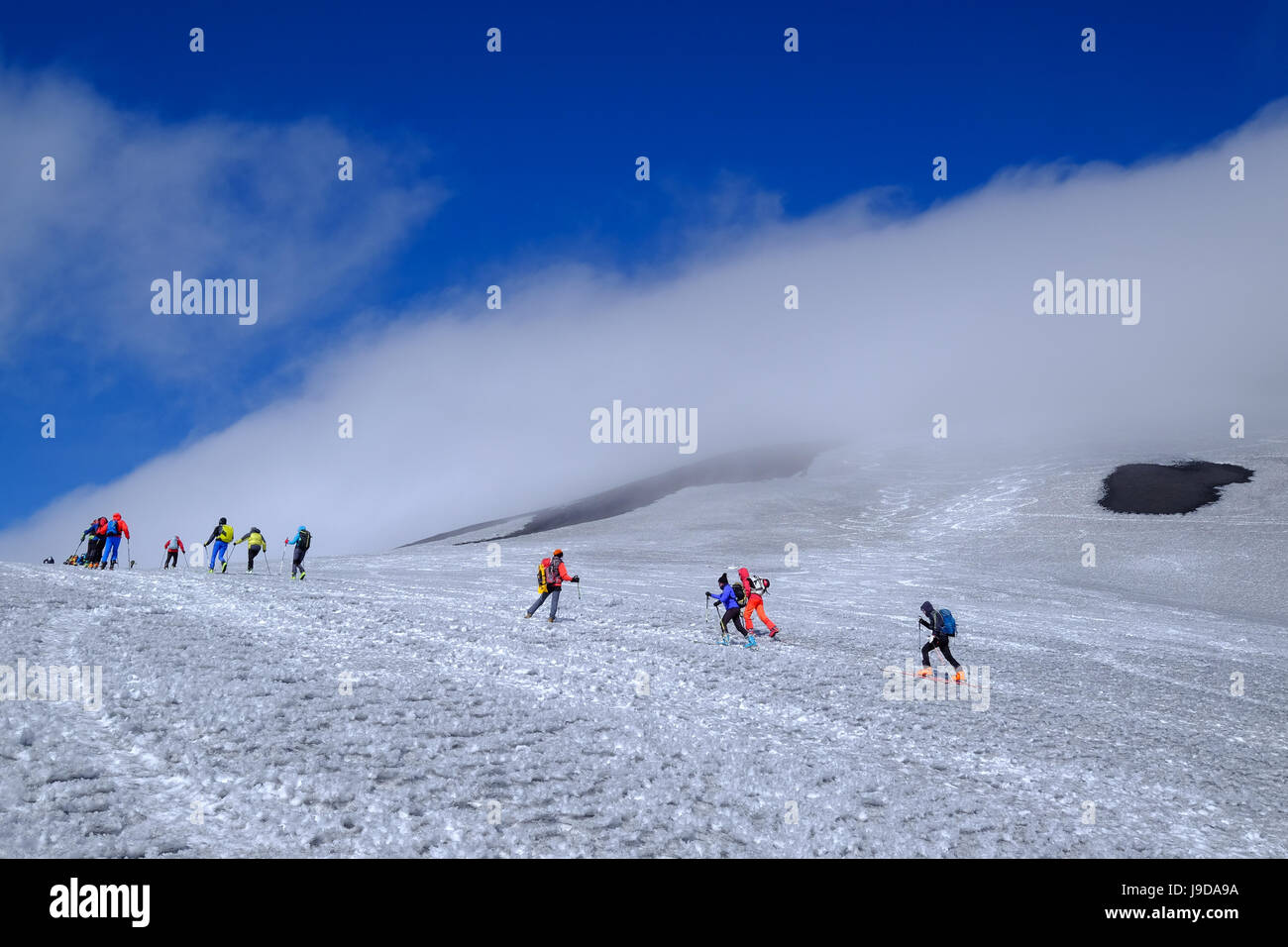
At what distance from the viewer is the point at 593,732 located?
12719 mm

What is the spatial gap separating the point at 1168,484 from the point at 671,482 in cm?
6464

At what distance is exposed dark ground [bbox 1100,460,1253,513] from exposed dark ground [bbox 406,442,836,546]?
43568 millimetres

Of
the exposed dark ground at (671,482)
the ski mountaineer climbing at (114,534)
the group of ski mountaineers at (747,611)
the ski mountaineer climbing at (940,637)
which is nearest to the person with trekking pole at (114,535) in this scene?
the ski mountaineer climbing at (114,534)

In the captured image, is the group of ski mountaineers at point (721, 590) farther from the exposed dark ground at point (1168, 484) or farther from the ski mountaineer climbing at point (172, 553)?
the exposed dark ground at point (1168, 484)

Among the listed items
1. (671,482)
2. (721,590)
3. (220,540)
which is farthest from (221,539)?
(671,482)

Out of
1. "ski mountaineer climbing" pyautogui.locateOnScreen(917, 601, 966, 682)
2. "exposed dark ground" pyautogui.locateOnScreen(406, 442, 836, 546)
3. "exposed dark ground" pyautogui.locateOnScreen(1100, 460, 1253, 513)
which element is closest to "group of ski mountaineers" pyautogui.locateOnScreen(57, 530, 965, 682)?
"ski mountaineer climbing" pyautogui.locateOnScreen(917, 601, 966, 682)

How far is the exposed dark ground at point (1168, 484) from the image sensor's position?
216 ft

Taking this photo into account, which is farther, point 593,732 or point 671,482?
point 671,482

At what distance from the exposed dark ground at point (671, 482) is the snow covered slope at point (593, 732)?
62383 millimetres

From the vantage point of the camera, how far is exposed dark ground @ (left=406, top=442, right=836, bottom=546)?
94.6m

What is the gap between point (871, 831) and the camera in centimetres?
1028

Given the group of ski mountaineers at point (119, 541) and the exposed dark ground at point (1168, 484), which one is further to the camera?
the exposed dark ground at point (1168, 484)

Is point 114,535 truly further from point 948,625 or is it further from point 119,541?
point 948,625

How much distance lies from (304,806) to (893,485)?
87.3m
